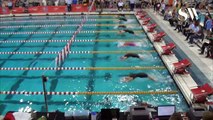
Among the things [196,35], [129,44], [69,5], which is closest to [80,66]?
[129,44]

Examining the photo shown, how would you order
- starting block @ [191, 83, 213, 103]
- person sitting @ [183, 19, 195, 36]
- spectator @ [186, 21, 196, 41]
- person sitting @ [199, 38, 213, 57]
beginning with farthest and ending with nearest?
1. person sitting @ [183, 19, 195, 36]
2. spectator @ [186, 21, 196, 41]
3. person sitting @ [199, 38, 213, 57]
4. starting block @ [191, 83, 213, 103]

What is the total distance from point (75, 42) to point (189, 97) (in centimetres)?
713

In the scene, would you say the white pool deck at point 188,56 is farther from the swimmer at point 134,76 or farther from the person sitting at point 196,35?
the swimmer at point 134,76

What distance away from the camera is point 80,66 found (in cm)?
1068

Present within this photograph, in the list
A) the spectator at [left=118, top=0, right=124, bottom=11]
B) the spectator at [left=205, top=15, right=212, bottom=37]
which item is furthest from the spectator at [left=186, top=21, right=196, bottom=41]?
the spectator at [left=118, top=0, right=124, bottom=11]

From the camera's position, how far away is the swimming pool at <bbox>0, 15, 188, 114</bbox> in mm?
8164

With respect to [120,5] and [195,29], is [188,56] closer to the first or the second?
[195,29]

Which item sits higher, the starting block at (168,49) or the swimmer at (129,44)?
the starting block at (168,49)

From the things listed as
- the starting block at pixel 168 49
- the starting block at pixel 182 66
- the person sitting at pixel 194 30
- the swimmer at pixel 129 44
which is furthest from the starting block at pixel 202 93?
the swimmer at pixel 129 44

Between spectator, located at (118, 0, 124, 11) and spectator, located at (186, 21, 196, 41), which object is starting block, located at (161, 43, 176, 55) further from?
spectator, located at (118, 0, 124, 11)

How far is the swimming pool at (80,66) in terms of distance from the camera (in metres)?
8.16

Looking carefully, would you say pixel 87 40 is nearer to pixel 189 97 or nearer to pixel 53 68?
pixel 53 68

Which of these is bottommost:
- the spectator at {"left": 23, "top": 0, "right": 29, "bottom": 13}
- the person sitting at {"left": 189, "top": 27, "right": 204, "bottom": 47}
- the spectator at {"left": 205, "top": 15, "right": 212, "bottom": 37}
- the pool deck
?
the pool deck

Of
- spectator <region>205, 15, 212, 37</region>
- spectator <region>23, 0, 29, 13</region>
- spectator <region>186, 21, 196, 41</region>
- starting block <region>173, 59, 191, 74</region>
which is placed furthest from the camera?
spectator <region>23, 0, 29, 13</region>
